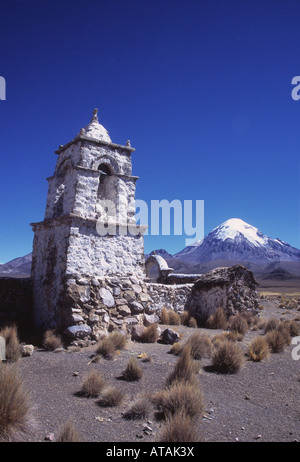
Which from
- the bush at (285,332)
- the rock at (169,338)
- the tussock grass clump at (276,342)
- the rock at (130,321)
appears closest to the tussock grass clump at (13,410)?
the rock at (130,321)

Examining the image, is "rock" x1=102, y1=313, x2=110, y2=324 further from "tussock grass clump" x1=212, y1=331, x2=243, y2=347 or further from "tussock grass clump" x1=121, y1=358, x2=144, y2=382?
"tussock grass clump" x1=212, y1=331, x2=243, y2=347

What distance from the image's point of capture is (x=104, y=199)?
980 cm

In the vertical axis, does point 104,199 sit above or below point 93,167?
below

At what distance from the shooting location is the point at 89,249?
845 cm

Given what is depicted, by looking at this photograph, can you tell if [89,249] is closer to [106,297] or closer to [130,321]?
[106,297]

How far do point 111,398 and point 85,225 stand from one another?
486 cm

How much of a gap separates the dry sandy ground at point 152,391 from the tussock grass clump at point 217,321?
3.61 meters

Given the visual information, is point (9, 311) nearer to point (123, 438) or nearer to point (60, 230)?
point (60, 230)

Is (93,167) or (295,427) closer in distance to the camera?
(295,427)

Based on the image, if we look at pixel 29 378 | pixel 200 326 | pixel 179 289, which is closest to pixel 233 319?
pixel 200 326

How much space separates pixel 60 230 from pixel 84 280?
160 centimetres

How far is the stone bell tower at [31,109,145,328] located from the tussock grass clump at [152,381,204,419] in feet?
13.1

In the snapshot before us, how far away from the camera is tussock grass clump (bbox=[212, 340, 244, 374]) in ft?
21.0
